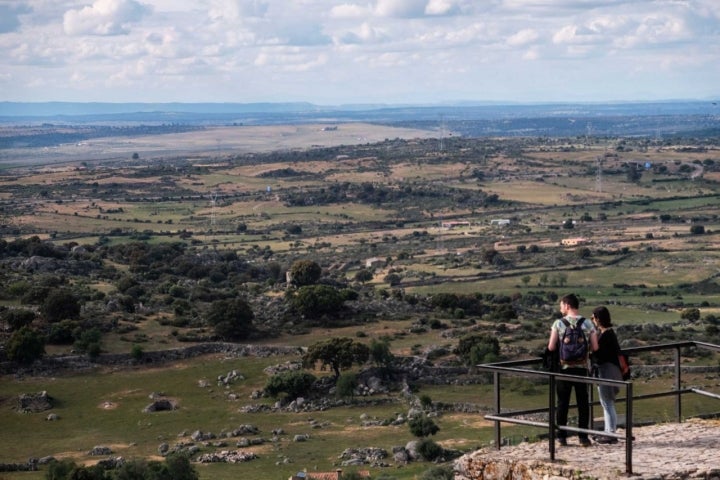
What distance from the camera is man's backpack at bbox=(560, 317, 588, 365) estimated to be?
11188 mm

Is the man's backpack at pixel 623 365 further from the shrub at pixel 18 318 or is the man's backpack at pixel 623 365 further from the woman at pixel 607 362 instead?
the shrub at pixel 18 318

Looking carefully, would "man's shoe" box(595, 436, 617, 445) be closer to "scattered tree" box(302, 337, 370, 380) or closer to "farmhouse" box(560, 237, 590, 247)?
"scattered tree" box(302, 337, 370, 380)

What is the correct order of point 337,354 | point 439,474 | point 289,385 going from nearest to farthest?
point 439,474
point 289,385
point 337,354

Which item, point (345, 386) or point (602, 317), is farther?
point (345, 386)

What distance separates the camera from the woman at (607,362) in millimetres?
11352

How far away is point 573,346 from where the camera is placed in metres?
11.2

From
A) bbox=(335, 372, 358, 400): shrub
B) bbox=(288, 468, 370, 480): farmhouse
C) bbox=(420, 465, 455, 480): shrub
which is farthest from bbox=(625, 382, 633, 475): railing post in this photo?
bbox=(335, 372, 358, 400): shrub

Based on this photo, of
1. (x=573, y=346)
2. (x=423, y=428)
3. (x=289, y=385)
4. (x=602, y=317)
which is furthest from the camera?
(x=289, y=385)

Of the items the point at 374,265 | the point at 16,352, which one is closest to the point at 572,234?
the point at 374,265

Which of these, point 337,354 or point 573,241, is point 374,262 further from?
point 337,354

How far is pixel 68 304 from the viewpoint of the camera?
5600 centimetres

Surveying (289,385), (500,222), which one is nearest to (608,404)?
(289,385)

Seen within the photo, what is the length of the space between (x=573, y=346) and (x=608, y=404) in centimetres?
76

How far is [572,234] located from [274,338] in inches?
2444
